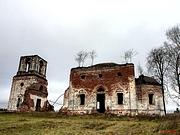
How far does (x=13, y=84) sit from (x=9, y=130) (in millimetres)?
16187

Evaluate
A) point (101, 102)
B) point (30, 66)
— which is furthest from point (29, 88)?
point (101, 102)

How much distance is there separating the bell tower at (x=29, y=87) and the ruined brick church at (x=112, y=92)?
4572 millimetres

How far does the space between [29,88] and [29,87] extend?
14 centimetres

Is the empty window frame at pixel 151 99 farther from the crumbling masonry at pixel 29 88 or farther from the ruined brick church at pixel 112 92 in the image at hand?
the crumbling masonry at pixel 29 88

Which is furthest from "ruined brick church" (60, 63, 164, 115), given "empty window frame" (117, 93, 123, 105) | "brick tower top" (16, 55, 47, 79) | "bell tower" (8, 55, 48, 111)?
"brick tower top" (16, 55, 47, 79)

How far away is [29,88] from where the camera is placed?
26734 mm

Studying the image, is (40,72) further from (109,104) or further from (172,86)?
(172,86)

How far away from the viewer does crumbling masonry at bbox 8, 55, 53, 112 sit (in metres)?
26.3

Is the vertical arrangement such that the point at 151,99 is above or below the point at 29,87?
below

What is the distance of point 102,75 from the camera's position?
79.5 ft

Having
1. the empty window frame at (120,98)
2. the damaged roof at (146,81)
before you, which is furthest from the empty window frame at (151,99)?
the empty window frame at (120,98)

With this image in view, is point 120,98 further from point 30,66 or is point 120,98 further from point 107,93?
point 30,66

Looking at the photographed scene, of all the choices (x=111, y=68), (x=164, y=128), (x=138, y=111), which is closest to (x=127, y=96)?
(x=138, y=111)

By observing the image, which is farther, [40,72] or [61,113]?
[40,72]
